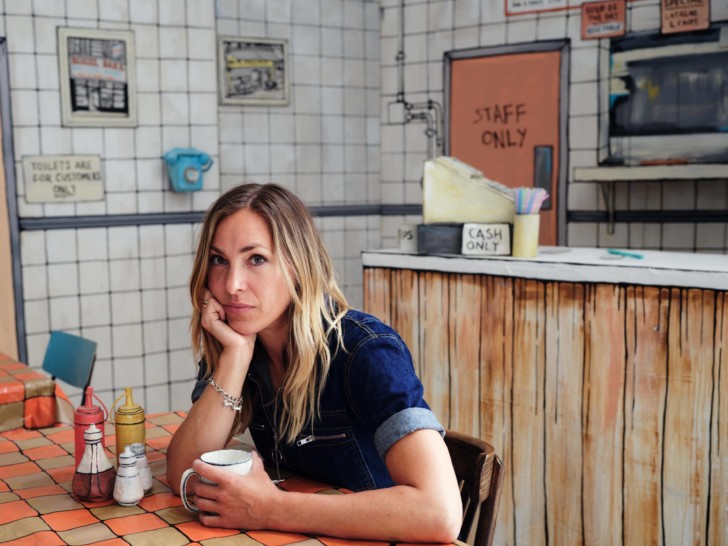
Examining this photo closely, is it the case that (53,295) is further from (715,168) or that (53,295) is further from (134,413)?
(715,168)

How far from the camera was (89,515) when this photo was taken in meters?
1.29

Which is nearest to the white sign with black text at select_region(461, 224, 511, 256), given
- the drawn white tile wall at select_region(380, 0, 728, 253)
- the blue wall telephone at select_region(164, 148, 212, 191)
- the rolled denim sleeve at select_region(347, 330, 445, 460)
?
the rolled denim sleeve at select_region(347, 330, 445, 460)

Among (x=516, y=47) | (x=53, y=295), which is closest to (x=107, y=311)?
(x=53, y=295)

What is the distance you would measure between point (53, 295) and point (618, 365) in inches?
106

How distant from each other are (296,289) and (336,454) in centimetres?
32

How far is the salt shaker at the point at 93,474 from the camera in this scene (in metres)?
1.33

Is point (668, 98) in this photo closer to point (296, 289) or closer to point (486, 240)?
point (486, 240)

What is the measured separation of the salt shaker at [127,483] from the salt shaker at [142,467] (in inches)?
1.3

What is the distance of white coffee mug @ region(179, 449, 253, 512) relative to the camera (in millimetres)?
1284

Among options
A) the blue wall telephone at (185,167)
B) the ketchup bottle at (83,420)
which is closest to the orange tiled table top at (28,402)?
the ketchup bottle at (83,420)

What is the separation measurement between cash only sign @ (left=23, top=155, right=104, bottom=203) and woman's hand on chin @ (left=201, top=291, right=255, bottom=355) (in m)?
2.51

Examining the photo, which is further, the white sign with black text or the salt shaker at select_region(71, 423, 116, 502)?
the white sign with black text

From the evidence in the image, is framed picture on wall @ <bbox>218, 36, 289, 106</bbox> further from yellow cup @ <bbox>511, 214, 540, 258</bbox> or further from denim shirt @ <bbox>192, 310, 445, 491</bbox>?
denim shirt @ <bbox>192, 310, 445, 491</bbox>

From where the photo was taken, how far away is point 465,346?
260cm
